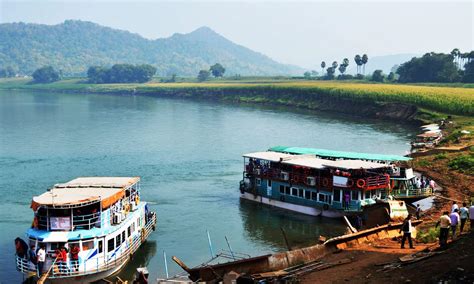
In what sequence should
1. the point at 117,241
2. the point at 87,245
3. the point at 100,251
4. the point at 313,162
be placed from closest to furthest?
the point at 87,245, the point at 100,251, the point at 117,241, the point at 313,162

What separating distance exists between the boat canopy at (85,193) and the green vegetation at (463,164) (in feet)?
94.1

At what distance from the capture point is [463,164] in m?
50.9

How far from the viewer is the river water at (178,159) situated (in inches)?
1467

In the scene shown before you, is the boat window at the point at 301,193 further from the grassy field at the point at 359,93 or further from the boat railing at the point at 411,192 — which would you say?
the grassy field at the point at 359,93

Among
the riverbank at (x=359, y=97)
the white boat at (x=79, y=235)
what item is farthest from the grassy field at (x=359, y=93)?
the white boat at (x=79, y=235)

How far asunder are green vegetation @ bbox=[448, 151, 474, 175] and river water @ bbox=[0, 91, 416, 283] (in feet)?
46.9

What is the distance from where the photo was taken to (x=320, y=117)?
4471 inches

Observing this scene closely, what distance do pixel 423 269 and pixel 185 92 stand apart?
16447cm

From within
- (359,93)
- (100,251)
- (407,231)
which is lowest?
(100,251)

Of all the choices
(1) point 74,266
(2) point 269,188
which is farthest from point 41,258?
(2) point 269,188

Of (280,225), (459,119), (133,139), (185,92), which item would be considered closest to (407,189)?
(280,225)

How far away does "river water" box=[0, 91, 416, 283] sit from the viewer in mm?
37250

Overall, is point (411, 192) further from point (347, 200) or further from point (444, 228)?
point (444, 228)

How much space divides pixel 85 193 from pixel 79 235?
11.5ft
